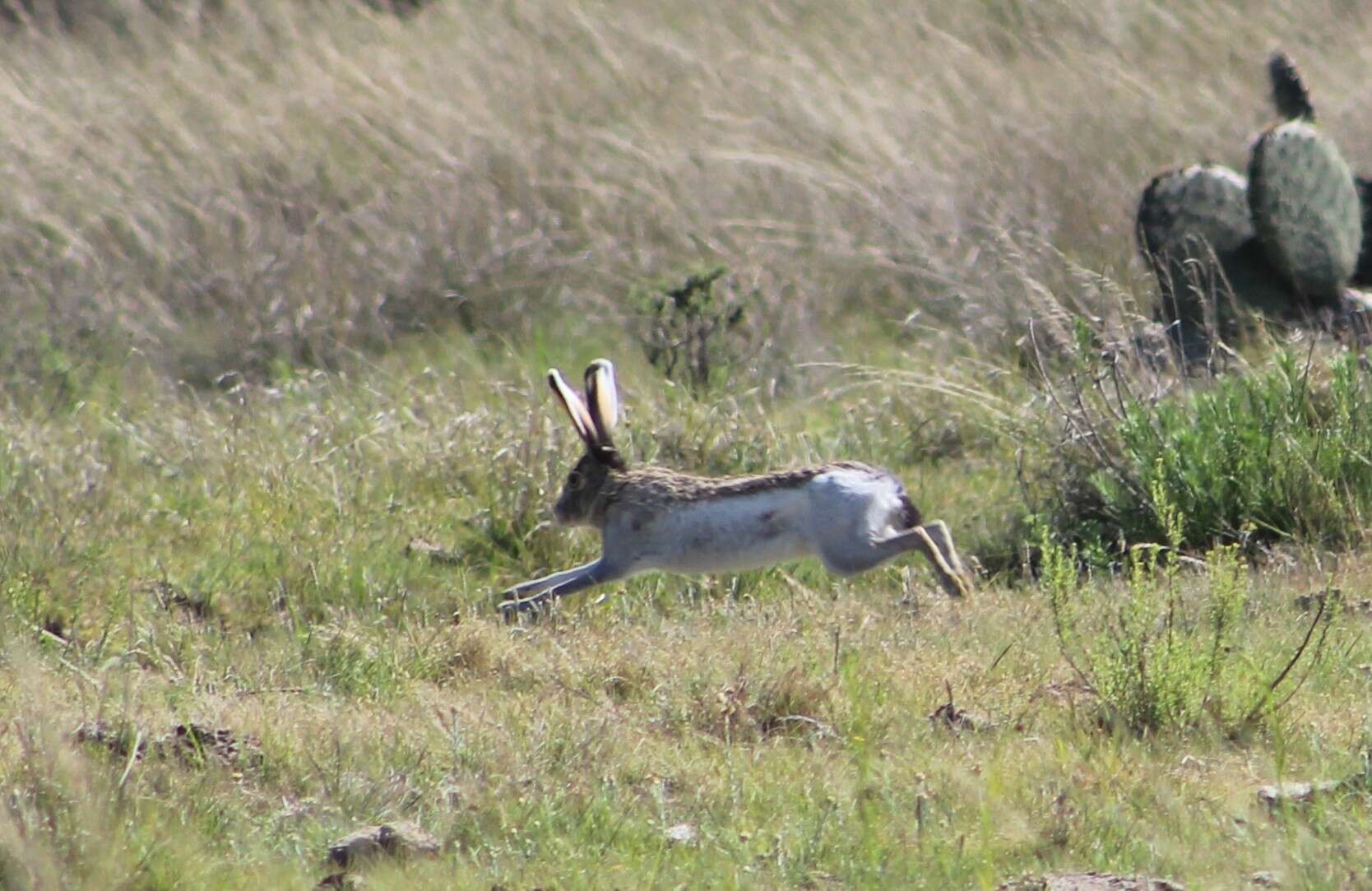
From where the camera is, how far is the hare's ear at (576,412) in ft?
22.2

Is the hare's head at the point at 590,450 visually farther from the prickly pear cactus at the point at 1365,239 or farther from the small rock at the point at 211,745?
the prickly pear cactus at the point at 1365,239

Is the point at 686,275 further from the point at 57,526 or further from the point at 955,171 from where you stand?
the point at 57,526

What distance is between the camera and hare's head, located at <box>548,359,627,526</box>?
6742mm

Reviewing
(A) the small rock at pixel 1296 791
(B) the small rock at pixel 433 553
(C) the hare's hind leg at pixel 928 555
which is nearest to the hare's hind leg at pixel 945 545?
(C) the hare's hind leg at pixel 928 555

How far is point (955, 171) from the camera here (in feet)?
37.8

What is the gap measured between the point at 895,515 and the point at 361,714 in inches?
83.6

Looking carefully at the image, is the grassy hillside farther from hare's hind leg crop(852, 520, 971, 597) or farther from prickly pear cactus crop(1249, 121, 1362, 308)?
prickly pear cactus crop(1249, 121, 1362, 308)

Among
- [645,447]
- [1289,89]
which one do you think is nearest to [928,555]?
[645,447]

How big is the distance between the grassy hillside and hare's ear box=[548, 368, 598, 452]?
0.59 meters

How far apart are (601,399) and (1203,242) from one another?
378 centimetres

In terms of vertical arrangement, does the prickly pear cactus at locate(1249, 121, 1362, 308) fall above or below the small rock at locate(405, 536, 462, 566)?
above

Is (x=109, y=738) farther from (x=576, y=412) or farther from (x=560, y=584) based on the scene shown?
(x=576, y=412)

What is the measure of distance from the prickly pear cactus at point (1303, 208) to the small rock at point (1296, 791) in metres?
5.51

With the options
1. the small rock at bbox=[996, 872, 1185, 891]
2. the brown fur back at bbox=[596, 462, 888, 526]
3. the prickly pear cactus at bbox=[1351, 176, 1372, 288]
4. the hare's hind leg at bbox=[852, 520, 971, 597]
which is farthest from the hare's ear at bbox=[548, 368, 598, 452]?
the prickly pear cactus at bbox=[1351, 176, 1372, 288]
